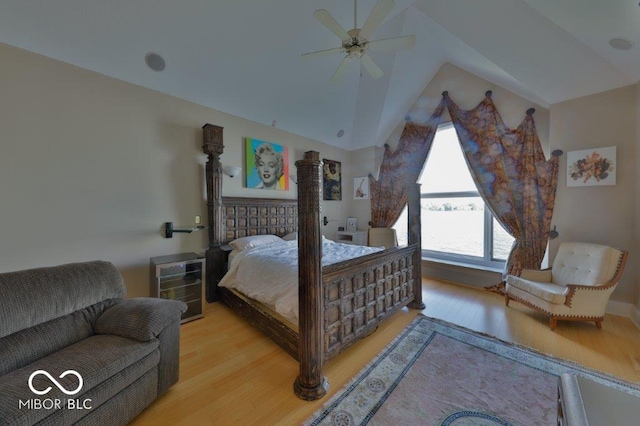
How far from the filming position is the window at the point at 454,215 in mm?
4078

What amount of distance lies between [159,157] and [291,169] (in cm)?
220

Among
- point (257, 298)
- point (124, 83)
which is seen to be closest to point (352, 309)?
point (257, 298)

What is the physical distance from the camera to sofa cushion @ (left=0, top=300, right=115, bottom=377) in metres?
1.31

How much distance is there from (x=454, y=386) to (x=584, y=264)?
248 centimetres

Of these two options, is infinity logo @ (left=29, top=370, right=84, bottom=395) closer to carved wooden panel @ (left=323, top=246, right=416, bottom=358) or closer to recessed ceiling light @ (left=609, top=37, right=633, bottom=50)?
carved wooden panel @ (left=323, top=246, right=416, bottom=358)

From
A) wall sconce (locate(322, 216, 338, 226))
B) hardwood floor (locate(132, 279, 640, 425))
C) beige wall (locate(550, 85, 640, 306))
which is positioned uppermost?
beige wall (locate(550, 85, 640, 306))

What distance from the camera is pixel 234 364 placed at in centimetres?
209

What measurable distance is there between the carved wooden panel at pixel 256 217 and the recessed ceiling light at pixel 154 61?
179cm

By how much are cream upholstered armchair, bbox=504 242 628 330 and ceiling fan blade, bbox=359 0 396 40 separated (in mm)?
3375

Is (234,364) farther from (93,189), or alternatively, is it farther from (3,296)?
(93,189)

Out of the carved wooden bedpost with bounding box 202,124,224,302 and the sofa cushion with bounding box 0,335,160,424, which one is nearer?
the sofa cushion with bounding box 0,335,160,424

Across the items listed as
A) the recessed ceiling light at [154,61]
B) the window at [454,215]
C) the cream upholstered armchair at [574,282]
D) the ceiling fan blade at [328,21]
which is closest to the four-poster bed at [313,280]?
the recessed ceiling light at [154,61]

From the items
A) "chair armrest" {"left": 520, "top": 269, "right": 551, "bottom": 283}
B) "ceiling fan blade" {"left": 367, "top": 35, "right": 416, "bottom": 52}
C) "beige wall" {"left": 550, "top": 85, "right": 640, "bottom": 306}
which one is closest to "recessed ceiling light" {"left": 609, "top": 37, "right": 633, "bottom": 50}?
"beige wall" {"left": 550, "top": 85, "right": 640, "bottom": 306}

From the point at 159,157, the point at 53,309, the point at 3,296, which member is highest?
the point at 159,157
